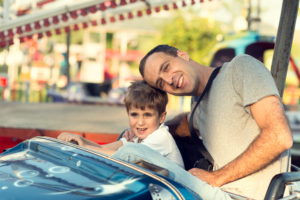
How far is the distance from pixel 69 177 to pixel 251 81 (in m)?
0.80

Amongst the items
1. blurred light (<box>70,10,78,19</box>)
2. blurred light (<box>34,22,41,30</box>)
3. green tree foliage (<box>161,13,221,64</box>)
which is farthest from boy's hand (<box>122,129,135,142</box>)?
green tree foliage (<box>161,13,221,64</box>)

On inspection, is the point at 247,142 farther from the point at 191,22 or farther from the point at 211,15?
the point at 211,15

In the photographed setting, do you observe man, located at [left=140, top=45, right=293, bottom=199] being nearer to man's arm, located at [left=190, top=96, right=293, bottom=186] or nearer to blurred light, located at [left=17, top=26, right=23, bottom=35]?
man's arm, located at [left=190, top=96, right=293, bottom=186]

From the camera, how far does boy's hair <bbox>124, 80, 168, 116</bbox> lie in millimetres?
2256

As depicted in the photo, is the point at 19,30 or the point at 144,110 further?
the point at 19,30

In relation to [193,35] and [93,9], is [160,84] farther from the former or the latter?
[193,35]

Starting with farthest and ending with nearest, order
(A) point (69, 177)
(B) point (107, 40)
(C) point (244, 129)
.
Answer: (B) point (107, 40) < (C) point (244, 129) < (A) point (69, 177)

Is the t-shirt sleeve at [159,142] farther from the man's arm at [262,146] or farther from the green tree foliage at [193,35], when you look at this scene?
the green tree foliage at [193,35]

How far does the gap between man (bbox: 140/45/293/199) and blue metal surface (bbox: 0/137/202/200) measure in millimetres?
406

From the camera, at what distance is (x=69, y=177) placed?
4.82 feet

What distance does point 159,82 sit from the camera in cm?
220

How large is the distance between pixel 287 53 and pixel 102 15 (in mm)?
4239

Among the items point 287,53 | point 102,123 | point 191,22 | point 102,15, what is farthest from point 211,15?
point 287,53

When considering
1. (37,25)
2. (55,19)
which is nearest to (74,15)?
(55,19)
